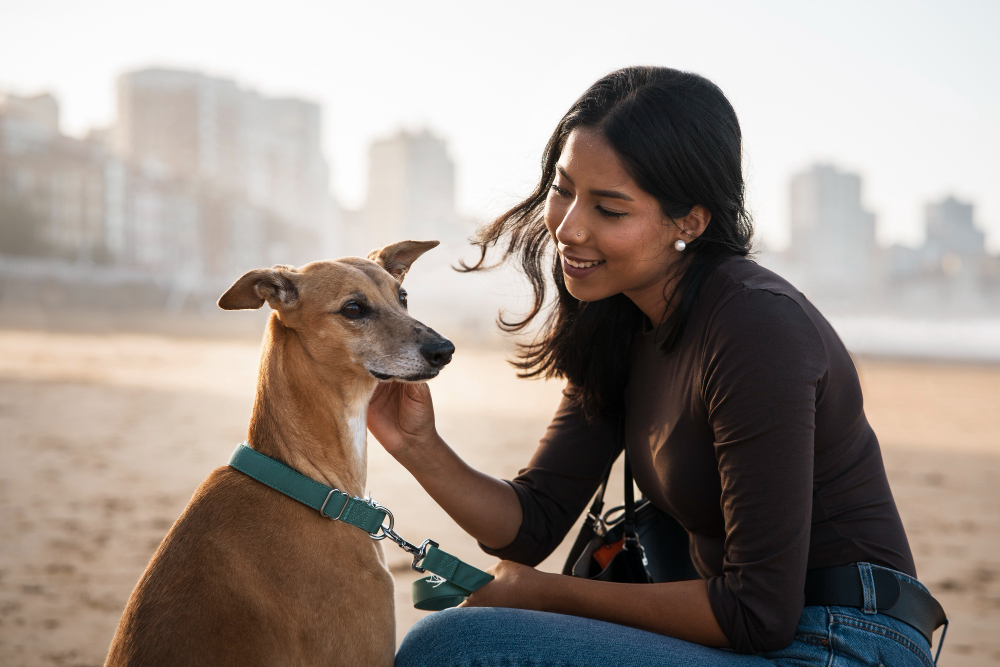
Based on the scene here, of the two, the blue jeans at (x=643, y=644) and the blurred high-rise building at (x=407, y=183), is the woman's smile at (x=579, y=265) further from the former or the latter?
the blurred high-rise building at (x=407, y=183)

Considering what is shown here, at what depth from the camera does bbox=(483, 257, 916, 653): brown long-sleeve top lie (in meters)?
1.75

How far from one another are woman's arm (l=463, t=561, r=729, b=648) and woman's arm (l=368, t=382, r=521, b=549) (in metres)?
0.26

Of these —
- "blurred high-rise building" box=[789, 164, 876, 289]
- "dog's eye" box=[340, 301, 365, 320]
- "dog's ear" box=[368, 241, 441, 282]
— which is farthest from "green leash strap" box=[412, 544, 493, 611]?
"blurred high-rise building" box=[789, 164, 876, 289]

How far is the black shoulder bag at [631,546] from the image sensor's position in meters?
2.36

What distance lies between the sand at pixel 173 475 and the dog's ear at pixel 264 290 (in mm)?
2212

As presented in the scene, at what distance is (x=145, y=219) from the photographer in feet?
184

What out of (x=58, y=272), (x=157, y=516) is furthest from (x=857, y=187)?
(x=157, y=516)

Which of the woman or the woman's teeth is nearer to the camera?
the woman

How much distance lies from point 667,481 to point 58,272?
140ft

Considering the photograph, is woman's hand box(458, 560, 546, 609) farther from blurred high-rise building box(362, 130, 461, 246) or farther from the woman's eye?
blurred high-rise building box(362, 130, 461, 246)

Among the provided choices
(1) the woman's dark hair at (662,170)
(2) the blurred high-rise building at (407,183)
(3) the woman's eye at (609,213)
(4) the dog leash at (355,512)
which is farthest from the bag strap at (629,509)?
(2) the blurred high-rise building at (407,183)

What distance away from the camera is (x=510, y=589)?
2.18 meters

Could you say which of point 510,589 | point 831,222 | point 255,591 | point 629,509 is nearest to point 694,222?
point 629,509

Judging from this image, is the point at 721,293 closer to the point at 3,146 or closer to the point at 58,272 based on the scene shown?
the point at 58,272
